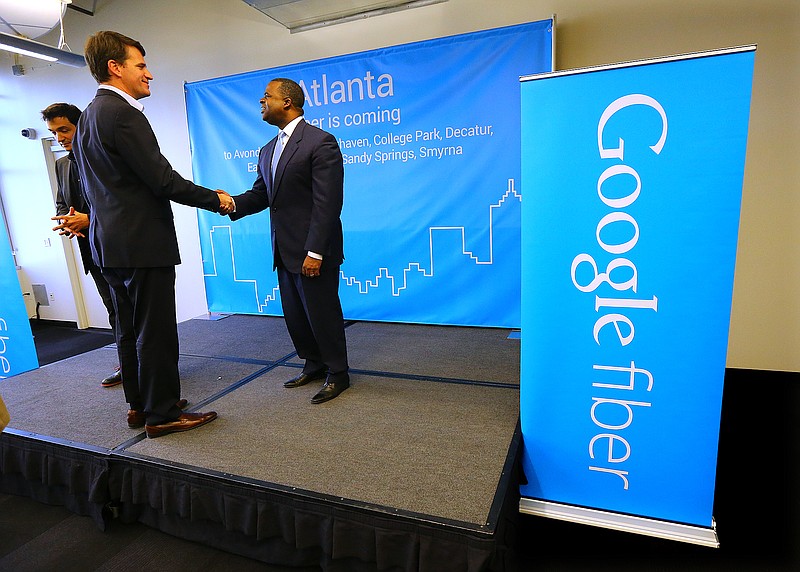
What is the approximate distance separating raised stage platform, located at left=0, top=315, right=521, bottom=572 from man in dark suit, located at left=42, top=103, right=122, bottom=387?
0.55 metres

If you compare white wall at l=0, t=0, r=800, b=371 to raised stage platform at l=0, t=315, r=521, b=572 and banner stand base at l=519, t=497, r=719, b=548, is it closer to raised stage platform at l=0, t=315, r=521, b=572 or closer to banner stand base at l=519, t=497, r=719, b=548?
raised stage platform at l=0, t=315, r=521, b=572

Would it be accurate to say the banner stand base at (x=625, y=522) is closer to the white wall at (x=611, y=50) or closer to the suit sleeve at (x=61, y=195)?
the white wall at (x=611, y=50)

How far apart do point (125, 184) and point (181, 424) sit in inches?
39.2

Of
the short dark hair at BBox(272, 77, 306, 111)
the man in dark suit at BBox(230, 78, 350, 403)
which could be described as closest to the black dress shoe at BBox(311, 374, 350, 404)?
the man in dark suit at BBox(230, 78, 350, 403)

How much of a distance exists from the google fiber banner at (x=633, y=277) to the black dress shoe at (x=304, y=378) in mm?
1235

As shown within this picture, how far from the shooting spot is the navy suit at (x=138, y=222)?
1.71 metres

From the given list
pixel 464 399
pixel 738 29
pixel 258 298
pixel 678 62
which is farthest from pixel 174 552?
pixel 738 29

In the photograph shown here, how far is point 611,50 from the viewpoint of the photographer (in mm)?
2943

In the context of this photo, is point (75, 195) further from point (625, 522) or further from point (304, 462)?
point (625, 522)

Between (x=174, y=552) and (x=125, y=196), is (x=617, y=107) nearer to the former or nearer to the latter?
(x=125, y=196)

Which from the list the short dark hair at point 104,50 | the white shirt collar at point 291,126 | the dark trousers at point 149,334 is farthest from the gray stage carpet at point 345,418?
the short dark hair at point 104,50

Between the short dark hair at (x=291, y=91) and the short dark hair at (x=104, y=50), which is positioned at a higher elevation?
the short dark hair at (x=104, y=50)

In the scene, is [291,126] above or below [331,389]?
above

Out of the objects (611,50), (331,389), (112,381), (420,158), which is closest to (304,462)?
(331,389)
